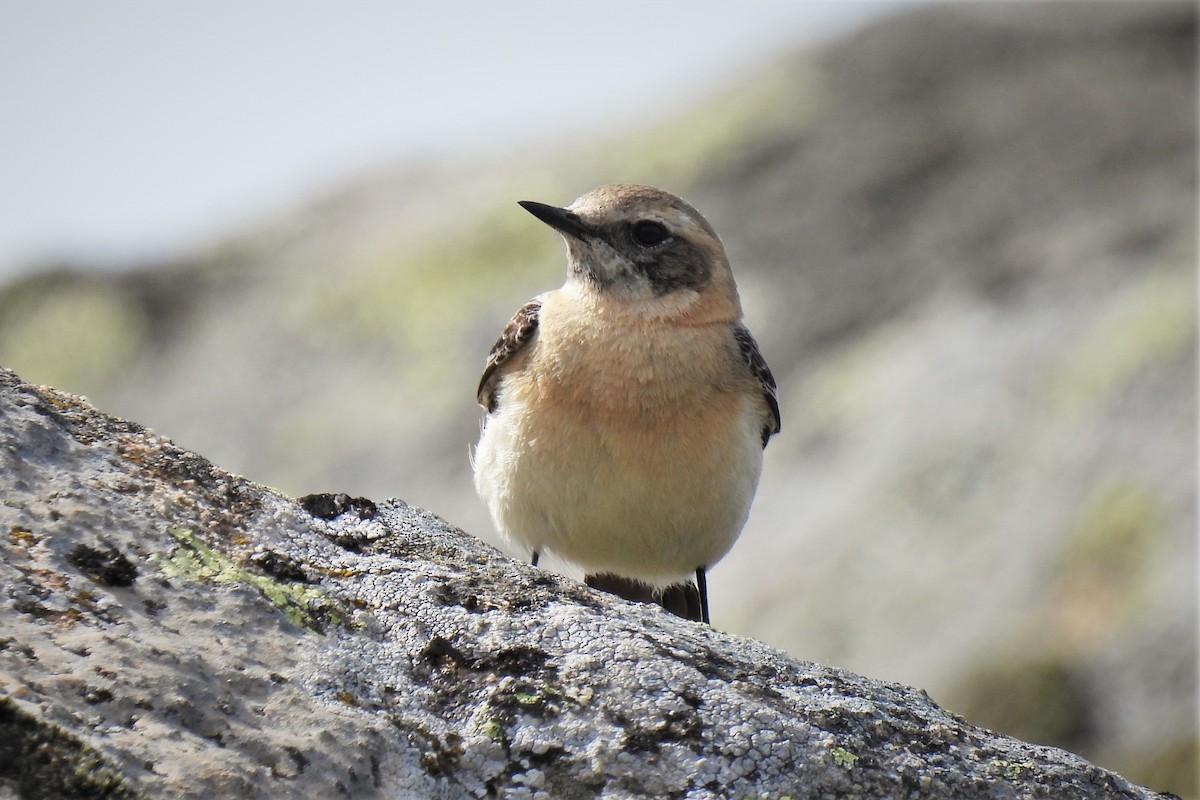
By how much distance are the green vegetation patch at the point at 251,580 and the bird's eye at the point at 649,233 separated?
564 centimetres

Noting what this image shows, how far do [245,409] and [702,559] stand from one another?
1663 cm

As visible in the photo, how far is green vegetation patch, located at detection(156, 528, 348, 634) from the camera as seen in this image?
3.81 metres

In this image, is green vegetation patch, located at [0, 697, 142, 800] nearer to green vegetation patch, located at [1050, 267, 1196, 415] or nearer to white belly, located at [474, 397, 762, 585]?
white belly, located at [474, 397, 762, 585]

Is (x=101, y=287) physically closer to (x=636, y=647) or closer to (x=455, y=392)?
(x=455, y=392)

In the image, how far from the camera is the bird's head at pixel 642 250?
9.02 metres

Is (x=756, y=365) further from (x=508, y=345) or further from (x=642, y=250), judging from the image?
(x=508, y=345)

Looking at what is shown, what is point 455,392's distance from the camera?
866 inches

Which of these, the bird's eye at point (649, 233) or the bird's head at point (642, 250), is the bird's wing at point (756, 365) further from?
the bird's eye at point (649, 233)

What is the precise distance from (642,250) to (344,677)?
5.88m

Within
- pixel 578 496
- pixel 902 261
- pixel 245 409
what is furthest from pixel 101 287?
pixel 578 496

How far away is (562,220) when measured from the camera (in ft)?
29.7

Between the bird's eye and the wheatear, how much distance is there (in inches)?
0.4

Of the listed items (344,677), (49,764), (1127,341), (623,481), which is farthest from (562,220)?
(1127,341)

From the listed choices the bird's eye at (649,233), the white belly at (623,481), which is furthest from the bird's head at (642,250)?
the white belly at (623,481)
